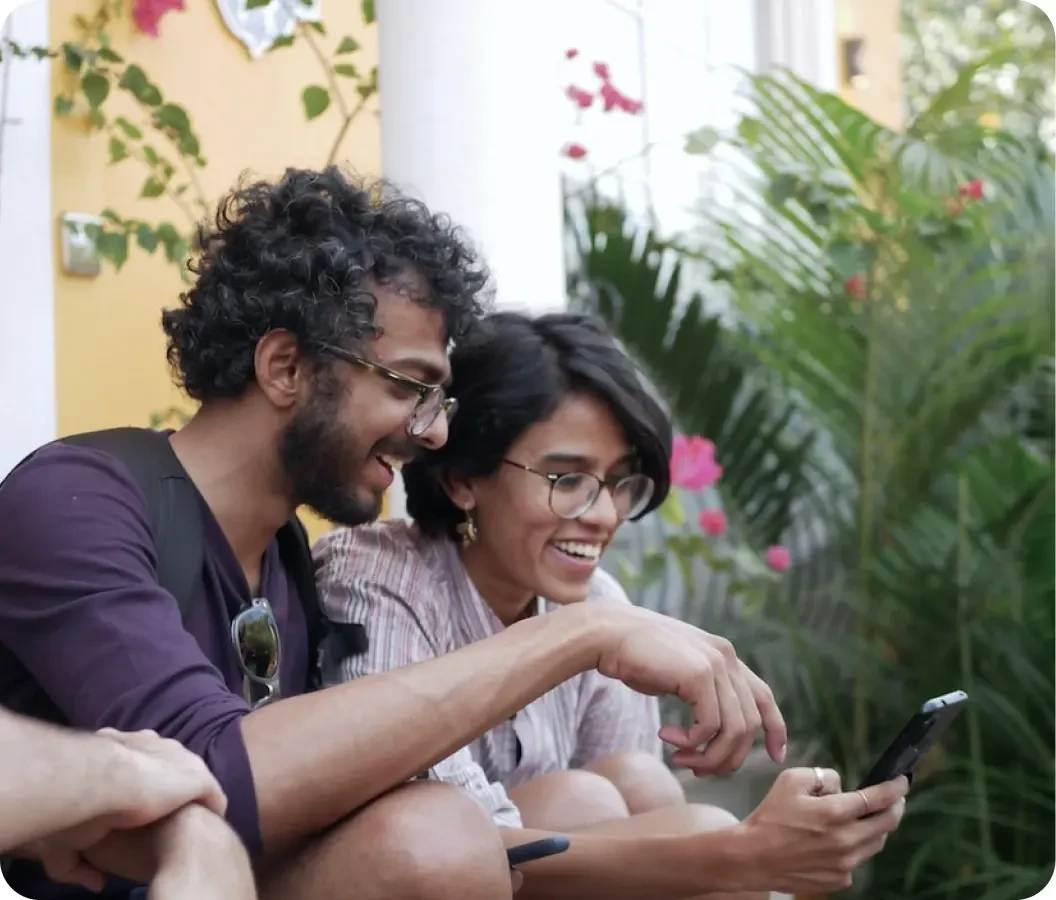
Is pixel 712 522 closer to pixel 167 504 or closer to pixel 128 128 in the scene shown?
pixel 128 128

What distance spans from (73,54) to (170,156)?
434mm

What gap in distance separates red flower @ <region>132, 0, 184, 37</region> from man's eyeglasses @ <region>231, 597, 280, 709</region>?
1.65 m

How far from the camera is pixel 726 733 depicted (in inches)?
67.1

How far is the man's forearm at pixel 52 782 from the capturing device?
1260 mm

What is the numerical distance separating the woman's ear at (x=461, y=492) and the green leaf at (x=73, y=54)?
1.23 meters

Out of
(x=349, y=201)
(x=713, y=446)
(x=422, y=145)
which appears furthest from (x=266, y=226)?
(x=713, y=446)

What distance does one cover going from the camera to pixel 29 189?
9.24 ft

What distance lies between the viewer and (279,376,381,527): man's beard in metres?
1.90

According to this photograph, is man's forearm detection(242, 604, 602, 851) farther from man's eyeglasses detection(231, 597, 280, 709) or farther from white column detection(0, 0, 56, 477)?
white column detection(0, 0, 56, 477)

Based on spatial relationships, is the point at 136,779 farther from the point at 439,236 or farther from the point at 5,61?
the point at 5,61

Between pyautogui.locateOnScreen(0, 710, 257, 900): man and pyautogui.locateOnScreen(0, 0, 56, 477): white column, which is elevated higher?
pyautogui.locateOnScreen(0, 0, 56, 477): white column

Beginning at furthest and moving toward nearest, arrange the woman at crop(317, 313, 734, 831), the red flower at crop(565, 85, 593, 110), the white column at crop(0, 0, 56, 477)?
1. the red flower at crop(565, 85, 593, 110)
2. the white column at crop(0, 0, 56, 477)
3. the woman at crop(317, 313, 734, 831)

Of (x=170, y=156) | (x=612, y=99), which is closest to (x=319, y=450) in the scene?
(x=170, y=156)

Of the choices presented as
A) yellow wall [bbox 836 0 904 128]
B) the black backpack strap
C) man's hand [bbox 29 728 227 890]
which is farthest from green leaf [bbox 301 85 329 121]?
yellow wall [bbox 836 0 904 128]
